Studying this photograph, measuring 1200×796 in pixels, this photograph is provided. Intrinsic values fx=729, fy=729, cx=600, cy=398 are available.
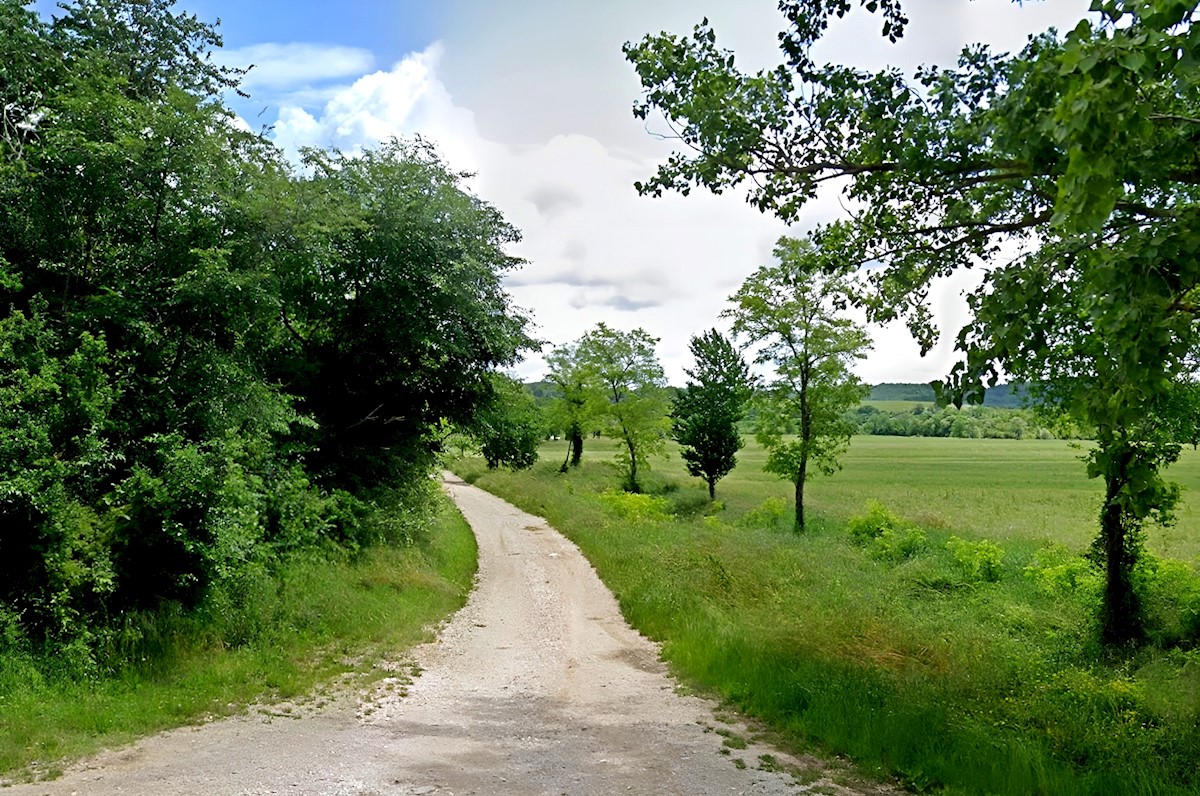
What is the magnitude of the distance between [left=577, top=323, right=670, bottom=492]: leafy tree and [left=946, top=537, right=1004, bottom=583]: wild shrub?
2692cm

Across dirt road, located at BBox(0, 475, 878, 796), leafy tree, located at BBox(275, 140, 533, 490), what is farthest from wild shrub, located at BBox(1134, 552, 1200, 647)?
leafy tree, located at BBox(275, 140, 533, 490)

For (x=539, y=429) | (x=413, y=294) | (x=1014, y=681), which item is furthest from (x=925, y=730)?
(x=539, y=429)

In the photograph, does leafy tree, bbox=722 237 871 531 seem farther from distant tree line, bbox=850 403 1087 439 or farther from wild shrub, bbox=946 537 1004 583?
distant tree line, bbox=850 403 1087 439

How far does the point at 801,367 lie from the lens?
31656 millimetres

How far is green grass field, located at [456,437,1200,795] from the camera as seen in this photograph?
7363mm

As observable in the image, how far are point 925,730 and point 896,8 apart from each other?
7432mm

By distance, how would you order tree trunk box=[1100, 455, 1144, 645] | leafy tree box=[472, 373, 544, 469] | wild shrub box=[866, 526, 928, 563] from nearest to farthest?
tree trunk box=[1100, 455, 1144, 645] < leafy tree box=[472, 373, 544, 469] < wild shrub box=[866, 526, 928, 563]

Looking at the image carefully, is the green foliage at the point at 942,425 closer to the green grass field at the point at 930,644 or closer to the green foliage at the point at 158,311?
the green grass field at the point at 930,644

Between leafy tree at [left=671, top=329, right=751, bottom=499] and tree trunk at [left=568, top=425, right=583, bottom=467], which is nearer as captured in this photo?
leafy tree at [left=671, top=329, right=751, bottom=499]

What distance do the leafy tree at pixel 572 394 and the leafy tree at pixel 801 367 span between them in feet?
59.5

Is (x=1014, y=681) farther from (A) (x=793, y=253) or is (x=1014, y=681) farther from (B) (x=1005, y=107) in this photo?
(A) (x=793, y=253)

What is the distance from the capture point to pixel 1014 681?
9.86 m

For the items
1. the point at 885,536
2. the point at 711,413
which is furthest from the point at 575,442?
the point at 885,536

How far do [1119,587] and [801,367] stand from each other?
703 inches
